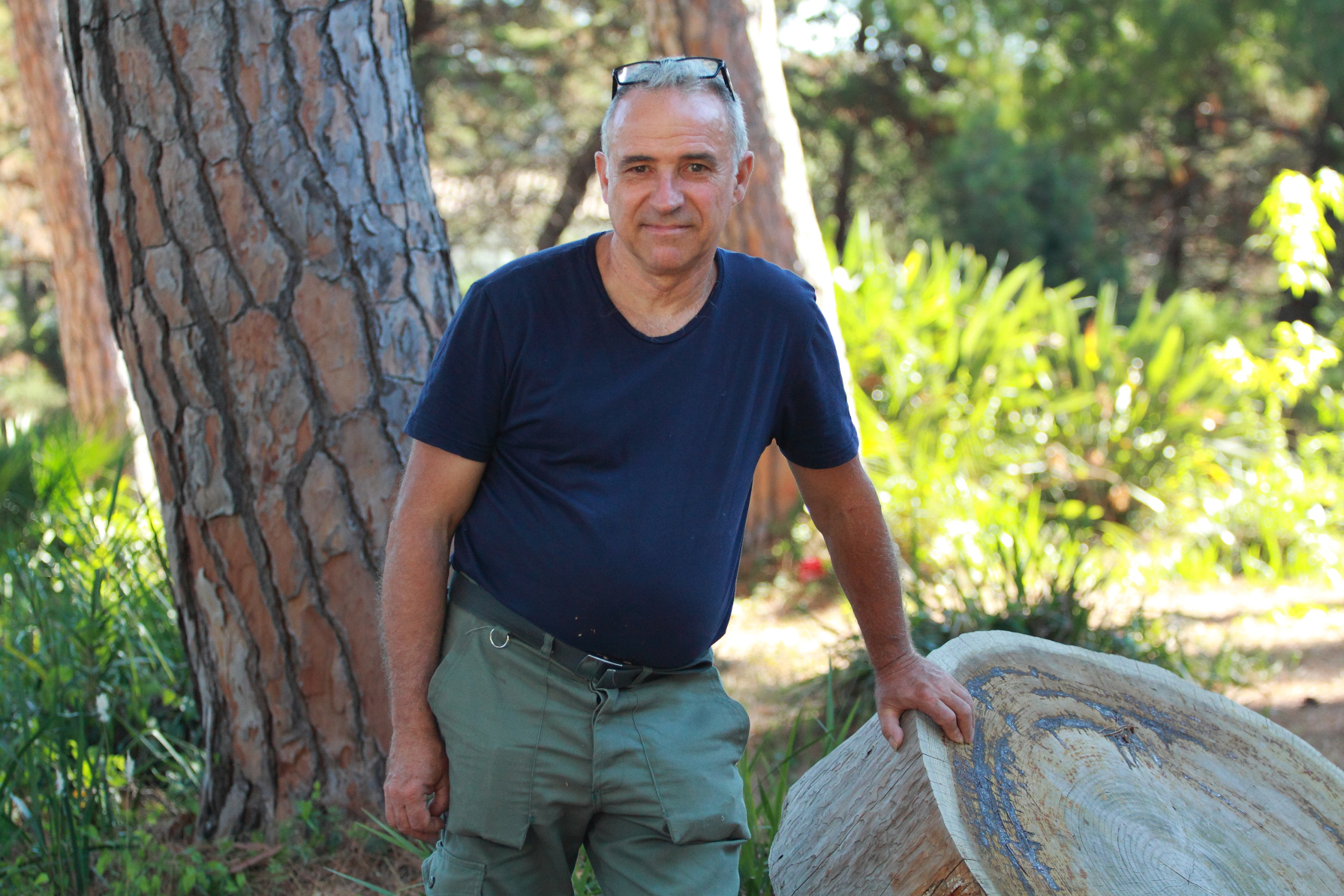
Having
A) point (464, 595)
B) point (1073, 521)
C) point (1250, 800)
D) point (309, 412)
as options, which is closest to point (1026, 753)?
→ point (1250, 800)

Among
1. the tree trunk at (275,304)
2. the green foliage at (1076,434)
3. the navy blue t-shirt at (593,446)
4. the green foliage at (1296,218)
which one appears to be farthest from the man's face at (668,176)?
the green foliage at (1296,218)

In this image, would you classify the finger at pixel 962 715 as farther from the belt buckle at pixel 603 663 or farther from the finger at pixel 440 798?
the finger at pixel 440 798

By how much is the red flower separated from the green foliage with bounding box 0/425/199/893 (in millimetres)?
2943

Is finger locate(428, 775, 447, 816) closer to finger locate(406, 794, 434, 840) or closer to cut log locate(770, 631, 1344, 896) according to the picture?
finger locate(406, 794, 434, 840)

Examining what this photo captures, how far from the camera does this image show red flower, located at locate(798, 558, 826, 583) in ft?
17.6

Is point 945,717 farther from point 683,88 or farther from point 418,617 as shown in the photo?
point 683,88

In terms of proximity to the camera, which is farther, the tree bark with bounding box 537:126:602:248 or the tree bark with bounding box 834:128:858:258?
the tree bark with bounding box 834:128:858:258

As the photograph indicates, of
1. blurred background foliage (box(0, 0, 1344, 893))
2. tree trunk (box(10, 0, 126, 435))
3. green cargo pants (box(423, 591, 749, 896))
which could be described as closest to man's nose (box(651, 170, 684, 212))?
green cargo pants (box(423, 591, 749, 896))

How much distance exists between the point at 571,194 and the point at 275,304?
10.8m

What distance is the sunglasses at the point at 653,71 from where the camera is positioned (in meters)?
1.74

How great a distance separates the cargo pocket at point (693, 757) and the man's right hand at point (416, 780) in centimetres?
35

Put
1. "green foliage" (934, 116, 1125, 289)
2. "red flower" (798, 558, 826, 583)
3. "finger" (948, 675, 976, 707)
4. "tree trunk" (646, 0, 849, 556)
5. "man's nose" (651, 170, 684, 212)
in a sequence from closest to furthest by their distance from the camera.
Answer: "man's nose" (651, 170, 684, 212) → "finger" (948, 675, 976, 707) → "red flower" (798, 558, 826, 583) → "tree trunk" (646, 0, 849, 556) → "green foliage" (934, 116, 1125, 289)

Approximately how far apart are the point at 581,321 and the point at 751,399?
0.32 metres

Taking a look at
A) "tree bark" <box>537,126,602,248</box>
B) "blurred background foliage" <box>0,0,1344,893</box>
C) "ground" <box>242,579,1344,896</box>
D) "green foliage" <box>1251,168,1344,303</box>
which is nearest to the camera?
"blurred background foliage" <box>0,0,1344,893</box>
